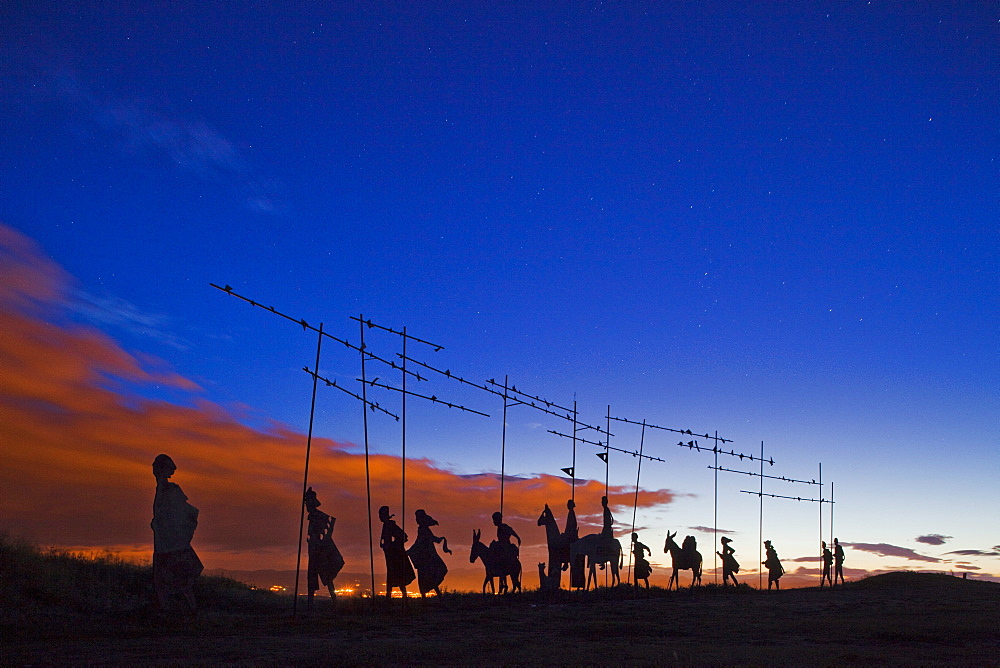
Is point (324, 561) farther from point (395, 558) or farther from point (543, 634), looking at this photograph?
point (543, 634)

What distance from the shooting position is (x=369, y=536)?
73.5 ft

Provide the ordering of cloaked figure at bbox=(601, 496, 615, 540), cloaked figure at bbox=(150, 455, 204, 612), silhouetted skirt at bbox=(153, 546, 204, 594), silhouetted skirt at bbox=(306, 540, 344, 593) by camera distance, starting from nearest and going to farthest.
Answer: silhouetted skirt at bbox=(153, 546, 204, 594) → cloaked figure at bbox=(150, 455, 204, 612) → silhouetted skirt at bbox=(306, 540, 344, 593) → cloaked figure at bbox=(601, 496, 615, 540)

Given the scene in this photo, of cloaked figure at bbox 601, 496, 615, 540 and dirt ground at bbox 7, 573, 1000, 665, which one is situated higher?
cloaked figure at bbox 601, 496, 615, 540

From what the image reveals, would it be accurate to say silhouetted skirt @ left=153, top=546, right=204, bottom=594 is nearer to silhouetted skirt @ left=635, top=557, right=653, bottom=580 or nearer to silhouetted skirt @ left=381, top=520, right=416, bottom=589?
silhouetted skirt @ left=381, top=520, right=416, bottom=589

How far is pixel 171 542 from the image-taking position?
19297mm

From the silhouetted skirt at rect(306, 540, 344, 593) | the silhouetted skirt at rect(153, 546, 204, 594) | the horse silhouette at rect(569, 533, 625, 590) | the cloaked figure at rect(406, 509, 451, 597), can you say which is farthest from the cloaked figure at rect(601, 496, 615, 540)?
the silhouetted skirt at rect(153, 546, 204, 594)

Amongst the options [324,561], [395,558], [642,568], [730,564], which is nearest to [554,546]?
[642,568]

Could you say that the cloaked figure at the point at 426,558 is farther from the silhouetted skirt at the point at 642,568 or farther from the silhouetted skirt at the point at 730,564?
the silhouetted skirt at the point at 730,564

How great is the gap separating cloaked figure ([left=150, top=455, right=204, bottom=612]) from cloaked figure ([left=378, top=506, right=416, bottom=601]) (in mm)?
5532

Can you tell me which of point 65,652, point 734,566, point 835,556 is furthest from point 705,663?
point 835,556

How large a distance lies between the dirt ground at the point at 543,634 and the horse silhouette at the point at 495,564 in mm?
756

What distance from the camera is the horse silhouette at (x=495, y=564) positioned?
2656 centimetres

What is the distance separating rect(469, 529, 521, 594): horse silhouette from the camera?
26.6 metres

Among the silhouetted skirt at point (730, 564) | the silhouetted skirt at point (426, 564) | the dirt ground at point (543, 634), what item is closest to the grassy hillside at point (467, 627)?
the dirt ground at point (543, 634)
